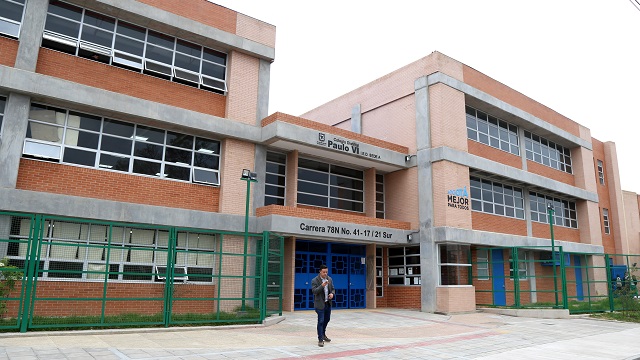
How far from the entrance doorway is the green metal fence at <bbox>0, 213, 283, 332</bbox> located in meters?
3.17

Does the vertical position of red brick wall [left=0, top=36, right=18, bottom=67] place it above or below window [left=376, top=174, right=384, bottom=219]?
above

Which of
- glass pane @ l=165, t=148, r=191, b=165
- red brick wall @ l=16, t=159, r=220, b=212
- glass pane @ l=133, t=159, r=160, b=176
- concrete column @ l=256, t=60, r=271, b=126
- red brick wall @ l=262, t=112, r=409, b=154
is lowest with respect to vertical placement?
red brick wall @ l=16, t=159, r=220, b=212

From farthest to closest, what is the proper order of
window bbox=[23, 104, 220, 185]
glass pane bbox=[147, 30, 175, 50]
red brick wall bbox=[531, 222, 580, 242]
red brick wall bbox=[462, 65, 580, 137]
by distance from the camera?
1. red brick wall bbox=[531, 222, 580, 242]
2. red brick wall bbox=[462, 65, 580, 137]
3. glass pane bbox=[147, 30, 175, 50]
4. window bbox=[23, 104, 220, 185]

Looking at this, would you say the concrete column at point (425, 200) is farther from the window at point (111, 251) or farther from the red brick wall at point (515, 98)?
the window at point (111, 251)

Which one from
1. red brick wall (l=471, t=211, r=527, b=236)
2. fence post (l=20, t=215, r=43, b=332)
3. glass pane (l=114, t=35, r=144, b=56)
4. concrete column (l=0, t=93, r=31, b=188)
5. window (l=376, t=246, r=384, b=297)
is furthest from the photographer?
red brick wall (l=471, t=211, r=527, b=236)

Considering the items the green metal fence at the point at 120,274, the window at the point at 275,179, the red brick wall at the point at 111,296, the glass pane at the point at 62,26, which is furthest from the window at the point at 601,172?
the glass pane at the point at 62,26

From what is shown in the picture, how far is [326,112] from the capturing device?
29938 mm

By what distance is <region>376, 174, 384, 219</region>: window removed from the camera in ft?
79.2

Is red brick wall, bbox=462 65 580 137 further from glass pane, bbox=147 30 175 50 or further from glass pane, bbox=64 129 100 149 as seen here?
glass pane, bbox=64 129 100 149

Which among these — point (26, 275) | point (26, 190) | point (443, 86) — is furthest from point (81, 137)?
point (443, 86)

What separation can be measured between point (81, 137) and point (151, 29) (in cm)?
486

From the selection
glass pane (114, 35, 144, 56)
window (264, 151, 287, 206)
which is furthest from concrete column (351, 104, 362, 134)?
glass pane (114, 35, 144, 56)

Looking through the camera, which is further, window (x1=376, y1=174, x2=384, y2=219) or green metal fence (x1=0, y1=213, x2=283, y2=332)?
window (x1=376, y1=174, x2=384, y2=219)

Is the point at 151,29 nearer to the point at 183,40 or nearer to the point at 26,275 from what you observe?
the point at 183,40
